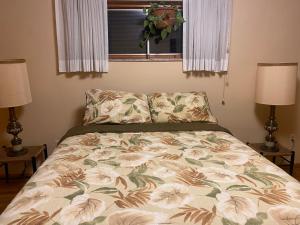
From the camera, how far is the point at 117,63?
9.18 ft

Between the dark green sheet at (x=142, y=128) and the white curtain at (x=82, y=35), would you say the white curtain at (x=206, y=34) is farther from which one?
the white curtain at (x=82, y=35)

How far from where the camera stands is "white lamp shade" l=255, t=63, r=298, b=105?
2.48 metres

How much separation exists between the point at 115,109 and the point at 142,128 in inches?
12.3

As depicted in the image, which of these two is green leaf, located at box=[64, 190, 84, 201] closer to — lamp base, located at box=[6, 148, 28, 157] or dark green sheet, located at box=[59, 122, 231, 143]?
dark green sheet, located at box=[59, 122, 231, 143]

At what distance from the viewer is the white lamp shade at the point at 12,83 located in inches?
90.0

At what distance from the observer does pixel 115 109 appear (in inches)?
96.0

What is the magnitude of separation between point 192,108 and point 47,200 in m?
1.62

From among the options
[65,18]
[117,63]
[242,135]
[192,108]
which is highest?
[65,18]

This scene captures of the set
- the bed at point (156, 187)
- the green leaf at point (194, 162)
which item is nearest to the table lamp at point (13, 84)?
the bed at point (156, 187)

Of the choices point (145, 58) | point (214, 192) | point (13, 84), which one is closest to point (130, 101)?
point (145, 58)

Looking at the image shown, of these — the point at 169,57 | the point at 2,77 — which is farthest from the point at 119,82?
the point at 2,77

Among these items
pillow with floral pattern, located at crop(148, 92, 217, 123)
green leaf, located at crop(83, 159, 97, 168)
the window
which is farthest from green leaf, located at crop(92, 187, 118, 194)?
the window

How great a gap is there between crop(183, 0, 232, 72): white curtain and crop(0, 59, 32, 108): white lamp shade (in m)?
1.52

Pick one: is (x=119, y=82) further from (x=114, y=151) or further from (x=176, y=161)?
(x=176, y=161)
